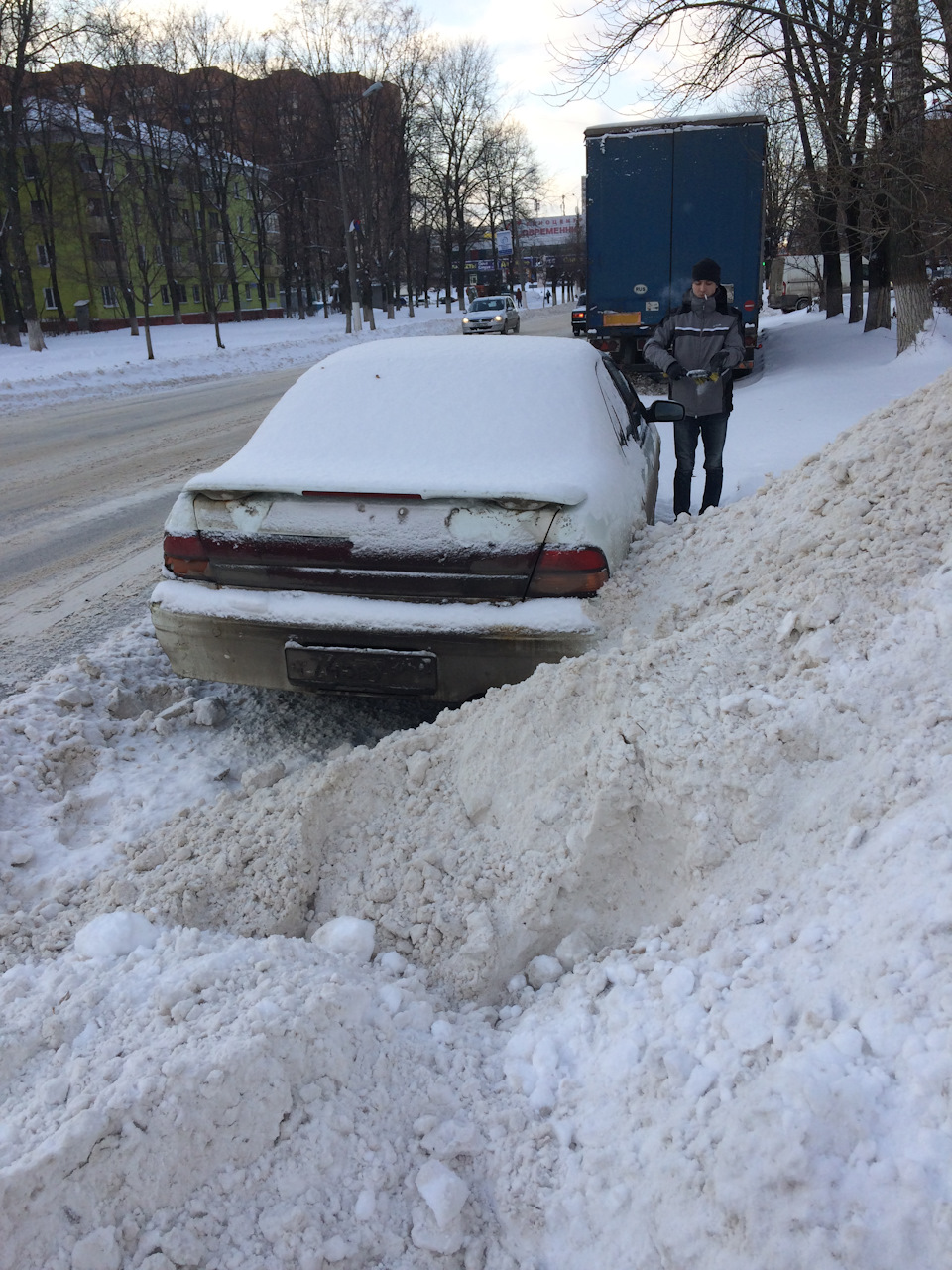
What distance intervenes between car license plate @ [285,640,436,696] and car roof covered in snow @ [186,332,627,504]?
58 cm

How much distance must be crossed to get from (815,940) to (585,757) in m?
0.83

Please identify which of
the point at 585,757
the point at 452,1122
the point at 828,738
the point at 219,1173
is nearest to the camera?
the point at 219,1173

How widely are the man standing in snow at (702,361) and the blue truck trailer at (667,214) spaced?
7394mm

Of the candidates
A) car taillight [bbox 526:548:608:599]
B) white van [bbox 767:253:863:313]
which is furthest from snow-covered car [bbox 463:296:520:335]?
car taillight [bbox 526:548:608:599]

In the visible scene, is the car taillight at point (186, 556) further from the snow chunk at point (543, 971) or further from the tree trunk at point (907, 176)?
the tree trunk at point (907, 176)

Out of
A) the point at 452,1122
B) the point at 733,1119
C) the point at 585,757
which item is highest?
the point at 585,757

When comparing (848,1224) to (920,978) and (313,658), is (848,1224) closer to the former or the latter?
(920,978)

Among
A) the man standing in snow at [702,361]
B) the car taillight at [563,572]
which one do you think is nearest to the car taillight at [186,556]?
the car taillight at [563,572]

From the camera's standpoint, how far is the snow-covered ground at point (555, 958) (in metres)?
1.58

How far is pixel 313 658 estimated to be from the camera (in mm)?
3381

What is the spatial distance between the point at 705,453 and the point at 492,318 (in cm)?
3180

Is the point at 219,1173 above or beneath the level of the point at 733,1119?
beneath

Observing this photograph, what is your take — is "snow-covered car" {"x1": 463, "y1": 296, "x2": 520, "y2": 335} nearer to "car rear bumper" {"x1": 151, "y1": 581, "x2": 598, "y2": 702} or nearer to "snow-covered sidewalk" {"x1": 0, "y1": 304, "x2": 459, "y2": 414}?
"snow-covered sidewalk" {"x1": 0, "y1": 304, "x2": 459, "y2": 414}

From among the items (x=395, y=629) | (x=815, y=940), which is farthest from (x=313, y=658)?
(x=815, y=940)
